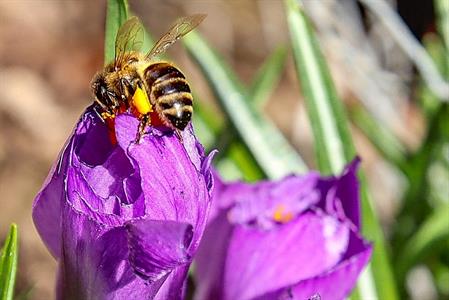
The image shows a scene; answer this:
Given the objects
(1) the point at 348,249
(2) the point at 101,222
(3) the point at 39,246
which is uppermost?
(2) the point at 101,222

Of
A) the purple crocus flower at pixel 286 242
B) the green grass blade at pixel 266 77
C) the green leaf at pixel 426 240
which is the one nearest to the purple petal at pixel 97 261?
the purple crocus flower at pixel 286 242

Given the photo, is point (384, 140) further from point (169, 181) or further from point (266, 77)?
point (169, 181)

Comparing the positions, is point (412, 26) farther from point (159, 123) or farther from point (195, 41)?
point (159, 123)

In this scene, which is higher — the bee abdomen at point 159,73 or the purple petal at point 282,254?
the bee abdomen at point 159,73

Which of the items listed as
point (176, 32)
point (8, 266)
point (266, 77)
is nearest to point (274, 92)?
point (266, 77)

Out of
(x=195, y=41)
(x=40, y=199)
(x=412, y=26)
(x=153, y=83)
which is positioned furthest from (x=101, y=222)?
(x=412, y=26)

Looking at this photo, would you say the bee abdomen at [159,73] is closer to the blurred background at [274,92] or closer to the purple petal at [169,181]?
the purple petal at [169,181]
